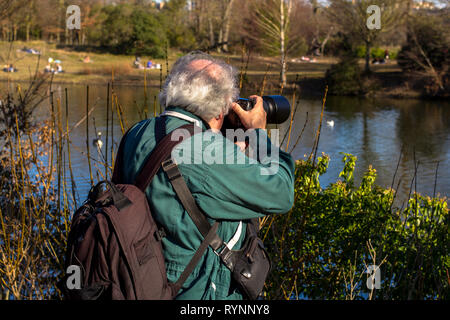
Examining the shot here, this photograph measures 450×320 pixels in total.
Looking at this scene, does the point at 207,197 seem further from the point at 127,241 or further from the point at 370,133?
the point at 370,133

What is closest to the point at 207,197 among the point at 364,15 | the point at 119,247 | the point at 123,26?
the point at 119,247

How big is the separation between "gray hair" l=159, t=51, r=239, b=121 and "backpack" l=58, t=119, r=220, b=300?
10 centimetres

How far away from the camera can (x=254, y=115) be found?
189cm

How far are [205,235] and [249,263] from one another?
22cm

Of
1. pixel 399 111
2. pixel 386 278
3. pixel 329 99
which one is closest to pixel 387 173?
pixel 386 278

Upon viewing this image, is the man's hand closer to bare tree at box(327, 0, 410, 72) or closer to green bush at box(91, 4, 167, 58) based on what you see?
green bush at box(91, 4, 167, 58)

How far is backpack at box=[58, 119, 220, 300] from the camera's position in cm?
149

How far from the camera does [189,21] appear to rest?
118 ft

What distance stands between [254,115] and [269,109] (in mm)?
116

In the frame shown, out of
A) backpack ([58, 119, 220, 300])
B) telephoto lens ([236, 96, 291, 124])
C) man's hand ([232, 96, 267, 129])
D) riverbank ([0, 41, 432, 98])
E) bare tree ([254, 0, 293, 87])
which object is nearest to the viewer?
backpack ([58, 119, 220, 300])

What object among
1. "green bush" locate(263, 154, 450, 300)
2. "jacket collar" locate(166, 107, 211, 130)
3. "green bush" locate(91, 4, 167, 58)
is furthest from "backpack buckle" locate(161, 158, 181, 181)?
"green bush" locate(91, 4, 167, 58)

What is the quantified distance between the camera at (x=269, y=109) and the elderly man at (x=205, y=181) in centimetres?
13

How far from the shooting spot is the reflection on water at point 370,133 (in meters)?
8.52
